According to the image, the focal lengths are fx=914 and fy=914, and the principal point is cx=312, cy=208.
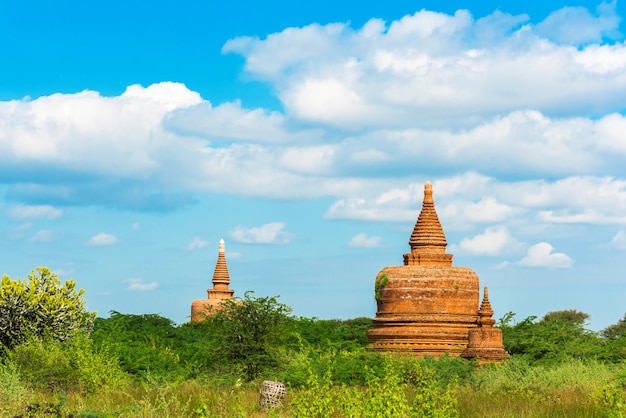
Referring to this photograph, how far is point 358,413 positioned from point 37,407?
18.1ft

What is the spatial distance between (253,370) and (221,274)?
30195mm

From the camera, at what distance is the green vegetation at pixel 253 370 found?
16734 millimetres

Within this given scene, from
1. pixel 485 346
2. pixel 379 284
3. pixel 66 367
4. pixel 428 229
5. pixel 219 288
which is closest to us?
pixel 66 367

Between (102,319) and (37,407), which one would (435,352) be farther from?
(37,407)

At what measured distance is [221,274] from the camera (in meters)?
57.9

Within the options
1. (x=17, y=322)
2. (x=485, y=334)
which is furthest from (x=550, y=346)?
(x=17, y=322)

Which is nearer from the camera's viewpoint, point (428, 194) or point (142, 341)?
point (428, 194)

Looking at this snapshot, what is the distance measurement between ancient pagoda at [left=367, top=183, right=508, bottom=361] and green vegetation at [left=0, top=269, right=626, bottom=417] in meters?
2.15

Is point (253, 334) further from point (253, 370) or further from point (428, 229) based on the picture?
point (428, 229)

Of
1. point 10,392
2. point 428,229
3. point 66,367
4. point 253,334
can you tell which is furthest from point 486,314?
point 10,392

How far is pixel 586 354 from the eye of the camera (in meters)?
33.5

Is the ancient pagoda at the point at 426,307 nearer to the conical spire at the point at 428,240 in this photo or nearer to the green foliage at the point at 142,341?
the conical spire at the point at 428,240

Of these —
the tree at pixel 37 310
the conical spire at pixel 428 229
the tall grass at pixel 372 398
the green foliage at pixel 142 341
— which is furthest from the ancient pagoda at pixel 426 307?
the tree at pixel 37 310

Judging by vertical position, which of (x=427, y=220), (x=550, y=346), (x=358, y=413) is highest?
(x=427, y=220)
